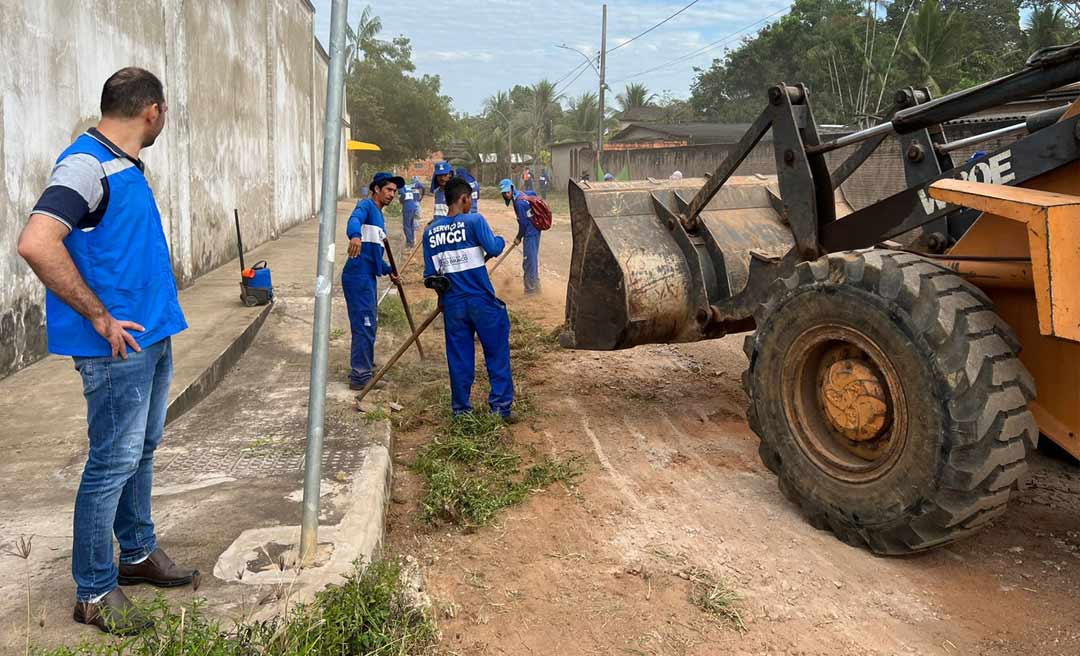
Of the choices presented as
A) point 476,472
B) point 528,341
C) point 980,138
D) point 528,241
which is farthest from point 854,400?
point 528,241

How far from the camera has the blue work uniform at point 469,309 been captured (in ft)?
19.9

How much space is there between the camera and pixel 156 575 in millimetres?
3244

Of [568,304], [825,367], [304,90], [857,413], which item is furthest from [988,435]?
[304,90]

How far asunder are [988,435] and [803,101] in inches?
96.6

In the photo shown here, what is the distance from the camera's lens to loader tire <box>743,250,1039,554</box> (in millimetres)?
3562

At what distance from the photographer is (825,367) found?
442 cm

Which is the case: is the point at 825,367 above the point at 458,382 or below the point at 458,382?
above

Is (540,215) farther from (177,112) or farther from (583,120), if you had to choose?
(583,120)

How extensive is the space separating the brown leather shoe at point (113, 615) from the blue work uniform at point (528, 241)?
8.28m

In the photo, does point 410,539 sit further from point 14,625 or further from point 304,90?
point 304,90

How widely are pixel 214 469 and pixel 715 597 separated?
2687 mm

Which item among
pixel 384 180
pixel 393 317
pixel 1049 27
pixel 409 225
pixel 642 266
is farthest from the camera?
pixel 1049 27

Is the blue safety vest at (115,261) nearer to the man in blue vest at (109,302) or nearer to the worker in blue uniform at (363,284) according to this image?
the man in blue vest at (109,302)

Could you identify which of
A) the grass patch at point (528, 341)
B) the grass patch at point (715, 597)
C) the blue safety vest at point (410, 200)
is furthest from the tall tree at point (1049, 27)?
the grass patch at point (715, 597)
